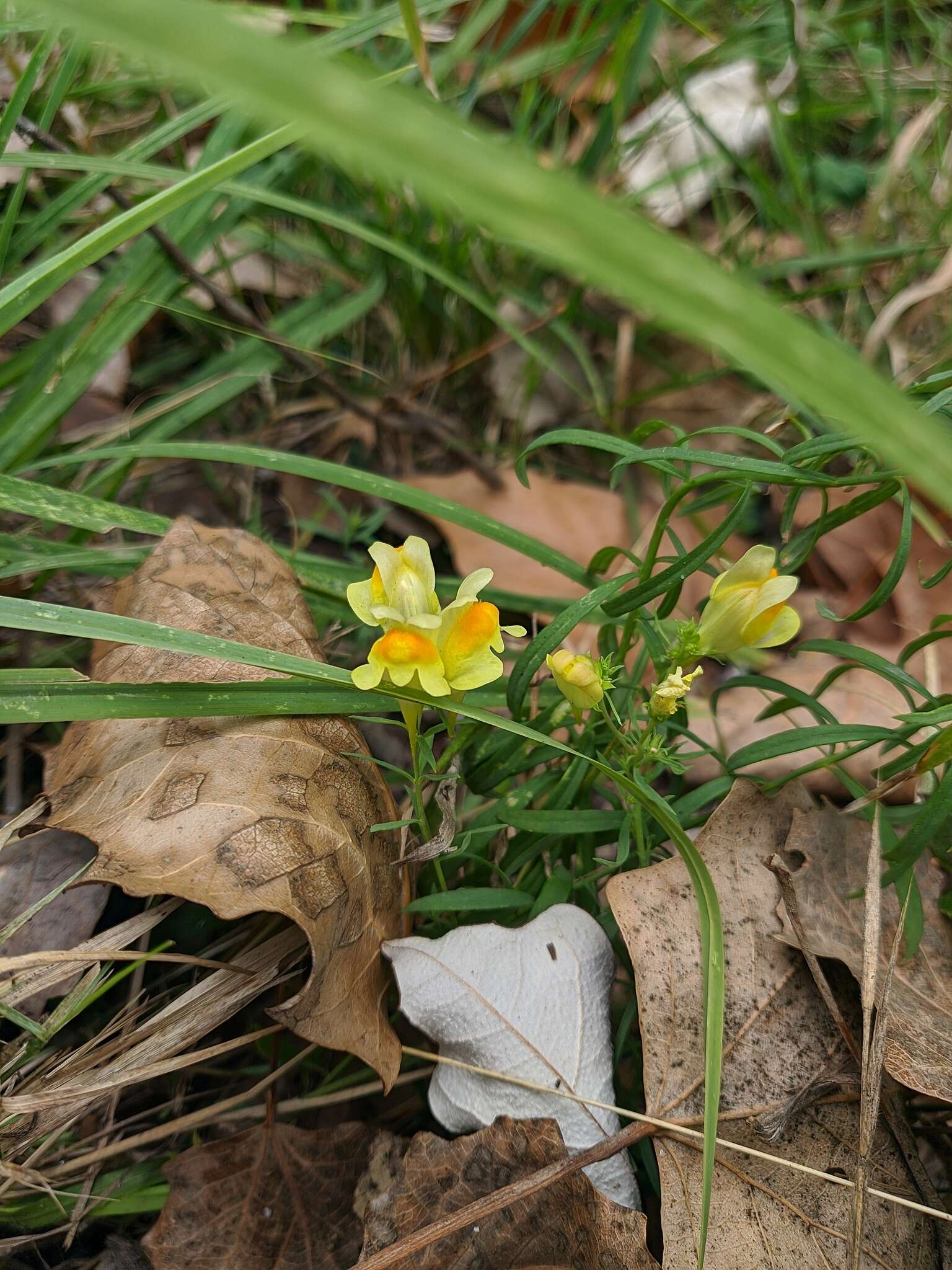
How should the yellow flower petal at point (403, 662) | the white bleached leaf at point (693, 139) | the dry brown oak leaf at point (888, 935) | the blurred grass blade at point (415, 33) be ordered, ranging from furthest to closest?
the white bleached leaf at point (693, 139) → the blurred grass blade at point (415, 33) → the dry brown oak leaf at point (888, 935) → the yellow flower petal at point (403, 662)

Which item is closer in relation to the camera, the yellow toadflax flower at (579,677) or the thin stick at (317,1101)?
the yellow toadflax flower at (579,677)

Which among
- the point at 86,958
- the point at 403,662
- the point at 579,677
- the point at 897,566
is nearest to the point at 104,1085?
the point at 86,958

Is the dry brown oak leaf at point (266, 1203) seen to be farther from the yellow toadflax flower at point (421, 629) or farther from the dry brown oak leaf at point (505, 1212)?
the yellow toadflax flower at point (421, 629)

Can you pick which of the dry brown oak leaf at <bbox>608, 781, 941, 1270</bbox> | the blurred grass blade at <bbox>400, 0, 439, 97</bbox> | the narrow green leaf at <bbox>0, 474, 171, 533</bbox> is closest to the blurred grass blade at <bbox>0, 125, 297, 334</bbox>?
the narrow green leaf at <bbox>0, 474, 171, 533</bbox>

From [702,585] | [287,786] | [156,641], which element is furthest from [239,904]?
[702,585]

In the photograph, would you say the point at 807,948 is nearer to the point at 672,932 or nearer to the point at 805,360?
the point at 672,932

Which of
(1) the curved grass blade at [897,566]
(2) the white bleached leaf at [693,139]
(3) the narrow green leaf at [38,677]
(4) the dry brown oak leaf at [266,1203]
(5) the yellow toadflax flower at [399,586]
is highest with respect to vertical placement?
→ (2) the white bleached leaf at [693,139]


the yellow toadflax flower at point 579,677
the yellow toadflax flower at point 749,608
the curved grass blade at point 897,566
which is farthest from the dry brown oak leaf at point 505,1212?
the curved grass blade at point 897,566
